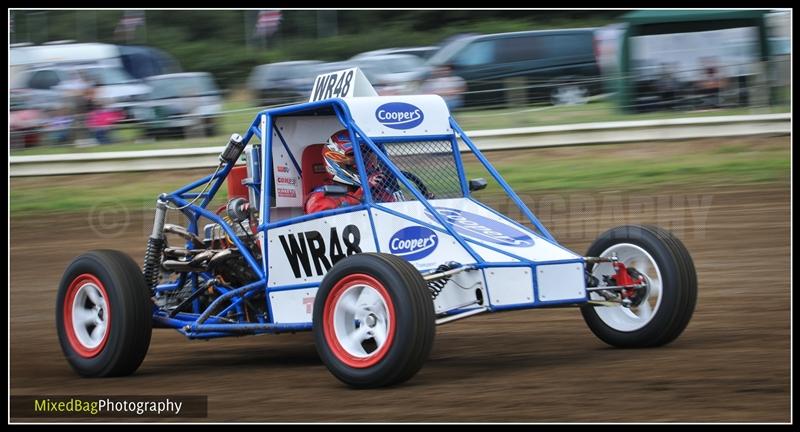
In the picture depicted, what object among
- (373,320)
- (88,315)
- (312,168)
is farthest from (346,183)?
(88,315)

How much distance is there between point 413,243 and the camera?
7.52m

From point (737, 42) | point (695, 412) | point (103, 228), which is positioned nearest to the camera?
point (695, 412)

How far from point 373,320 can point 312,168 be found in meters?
1.99

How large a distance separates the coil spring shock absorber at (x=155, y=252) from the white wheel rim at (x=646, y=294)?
10.1ft

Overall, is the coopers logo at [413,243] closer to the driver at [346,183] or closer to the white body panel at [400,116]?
the driver at [346,183]

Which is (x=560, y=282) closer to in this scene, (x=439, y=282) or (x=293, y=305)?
(x=439, y=282)

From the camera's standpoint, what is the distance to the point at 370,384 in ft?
22.2

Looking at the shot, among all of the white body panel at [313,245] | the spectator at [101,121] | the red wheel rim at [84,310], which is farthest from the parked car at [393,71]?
the white body panel at [313,245]

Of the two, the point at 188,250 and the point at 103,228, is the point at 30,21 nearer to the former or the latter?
the point at 103,228

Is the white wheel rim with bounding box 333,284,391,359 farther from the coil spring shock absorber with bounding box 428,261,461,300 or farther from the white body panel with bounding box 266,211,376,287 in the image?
the white body panel with bounding box 266,211,376,287

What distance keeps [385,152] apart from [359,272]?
139 centimetres

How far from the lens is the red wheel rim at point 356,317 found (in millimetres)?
6715

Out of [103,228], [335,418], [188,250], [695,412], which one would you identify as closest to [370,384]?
[335,418]

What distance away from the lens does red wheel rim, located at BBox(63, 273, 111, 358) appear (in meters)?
8.12
